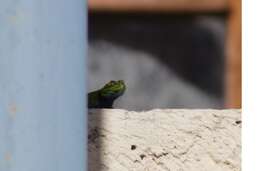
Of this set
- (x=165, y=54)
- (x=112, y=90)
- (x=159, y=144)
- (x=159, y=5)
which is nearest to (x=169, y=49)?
(x=165, y=54)

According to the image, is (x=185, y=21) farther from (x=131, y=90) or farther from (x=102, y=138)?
(x=102, y=138)

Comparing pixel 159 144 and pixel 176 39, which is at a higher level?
pixel 176 39

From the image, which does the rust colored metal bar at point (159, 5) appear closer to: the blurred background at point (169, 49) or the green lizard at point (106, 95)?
the blurred background at point (169, 49)

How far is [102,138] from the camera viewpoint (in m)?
1.89

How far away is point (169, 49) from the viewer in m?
6.04

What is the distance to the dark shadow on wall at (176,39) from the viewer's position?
596cm

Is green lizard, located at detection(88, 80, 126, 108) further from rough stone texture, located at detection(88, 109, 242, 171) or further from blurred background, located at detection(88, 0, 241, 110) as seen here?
blurred background, located at detection(88, 0, 241, 110)

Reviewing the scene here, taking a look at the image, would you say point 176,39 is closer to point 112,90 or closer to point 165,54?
point 165,54

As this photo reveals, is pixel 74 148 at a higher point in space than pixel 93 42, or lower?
lower

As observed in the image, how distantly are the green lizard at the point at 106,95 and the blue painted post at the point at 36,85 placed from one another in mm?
379

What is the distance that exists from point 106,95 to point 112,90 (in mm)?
36

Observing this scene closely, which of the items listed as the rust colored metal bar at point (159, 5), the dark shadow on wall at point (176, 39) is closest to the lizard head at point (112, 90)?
the rust colored metal bar at point (159, 5)

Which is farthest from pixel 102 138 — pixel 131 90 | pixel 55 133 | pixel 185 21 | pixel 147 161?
pixel 185 21
